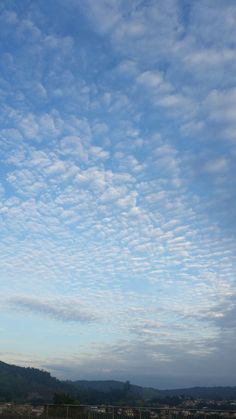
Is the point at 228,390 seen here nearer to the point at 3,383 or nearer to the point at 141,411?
the point at 3,383

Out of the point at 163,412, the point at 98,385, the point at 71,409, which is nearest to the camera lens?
the point at 163,412

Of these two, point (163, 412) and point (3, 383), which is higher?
point (3, 383)

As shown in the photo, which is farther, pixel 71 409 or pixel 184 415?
pixel 71 409

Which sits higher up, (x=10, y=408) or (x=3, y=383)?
(x=3, y=383)

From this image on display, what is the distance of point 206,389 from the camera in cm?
11106

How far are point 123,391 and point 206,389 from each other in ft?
77.3

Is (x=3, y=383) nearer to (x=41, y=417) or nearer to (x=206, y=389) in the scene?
(x=206, y=389)

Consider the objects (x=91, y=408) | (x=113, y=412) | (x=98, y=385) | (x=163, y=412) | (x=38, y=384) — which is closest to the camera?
(x=163, y=412)

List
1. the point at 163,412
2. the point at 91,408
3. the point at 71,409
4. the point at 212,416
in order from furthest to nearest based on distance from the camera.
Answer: the point at 71,409 → the point at 91,408 → the point at 163,412 → the point at 212,416

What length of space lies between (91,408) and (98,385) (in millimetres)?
173338

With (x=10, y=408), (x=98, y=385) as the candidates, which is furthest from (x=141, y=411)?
(x=98, y=385)

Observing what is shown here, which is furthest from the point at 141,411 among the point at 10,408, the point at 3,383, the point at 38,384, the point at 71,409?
the point at 38,384

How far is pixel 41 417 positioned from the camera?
26.5 metres

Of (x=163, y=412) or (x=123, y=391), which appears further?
(x=123, y=391)
